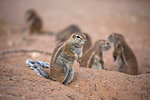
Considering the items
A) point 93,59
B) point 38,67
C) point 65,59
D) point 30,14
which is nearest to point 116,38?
point 93,59

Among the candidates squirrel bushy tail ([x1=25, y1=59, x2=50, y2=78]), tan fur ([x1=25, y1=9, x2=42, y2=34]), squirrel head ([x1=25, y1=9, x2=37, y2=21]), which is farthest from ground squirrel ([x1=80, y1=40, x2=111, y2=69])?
squirrel head ([x1=25, y1=9, x2=37, y2=21])

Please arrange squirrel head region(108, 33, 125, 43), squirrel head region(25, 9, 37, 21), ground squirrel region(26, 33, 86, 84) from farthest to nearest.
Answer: squirrel head region(25, 9, 37, 21) → squirrel head region(108, 33, 125, 43) → ground squirrel region(26, 33, 86, 84)

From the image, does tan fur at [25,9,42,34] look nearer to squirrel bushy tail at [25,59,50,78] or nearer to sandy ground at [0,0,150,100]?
sandy ground at [0,0,150,100]

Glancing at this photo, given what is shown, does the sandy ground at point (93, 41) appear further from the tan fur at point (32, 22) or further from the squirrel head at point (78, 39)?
the squirrel head at point (78, 39)

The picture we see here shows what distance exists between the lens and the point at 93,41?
11.9 metres

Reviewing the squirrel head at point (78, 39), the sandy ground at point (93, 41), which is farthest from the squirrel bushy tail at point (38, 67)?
the squirrel head at point (78, 39)

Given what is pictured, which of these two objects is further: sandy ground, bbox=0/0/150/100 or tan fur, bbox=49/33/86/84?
tan fur, bbox=49/33/86/84

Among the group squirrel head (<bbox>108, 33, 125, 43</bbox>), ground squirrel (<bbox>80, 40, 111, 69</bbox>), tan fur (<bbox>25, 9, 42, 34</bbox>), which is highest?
tan fur (<bbox>25, 9, 42, 34</bbox>)

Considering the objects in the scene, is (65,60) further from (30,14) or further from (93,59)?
(30,14)

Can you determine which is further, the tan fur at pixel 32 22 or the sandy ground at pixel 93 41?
the tan fur at pixel 32 22

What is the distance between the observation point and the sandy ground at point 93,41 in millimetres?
4191

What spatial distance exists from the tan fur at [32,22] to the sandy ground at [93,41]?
87 centimetres

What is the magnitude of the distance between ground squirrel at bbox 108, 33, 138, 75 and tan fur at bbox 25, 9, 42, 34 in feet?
26.8

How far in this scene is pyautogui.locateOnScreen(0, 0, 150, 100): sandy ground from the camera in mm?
4191
